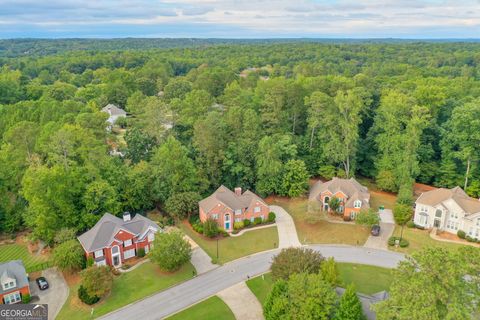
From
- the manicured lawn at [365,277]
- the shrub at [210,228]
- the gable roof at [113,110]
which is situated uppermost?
the gable roof at [113,110]

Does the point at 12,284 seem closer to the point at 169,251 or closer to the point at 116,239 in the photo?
the point at 116,239

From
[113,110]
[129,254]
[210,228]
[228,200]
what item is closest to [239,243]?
[210,228]

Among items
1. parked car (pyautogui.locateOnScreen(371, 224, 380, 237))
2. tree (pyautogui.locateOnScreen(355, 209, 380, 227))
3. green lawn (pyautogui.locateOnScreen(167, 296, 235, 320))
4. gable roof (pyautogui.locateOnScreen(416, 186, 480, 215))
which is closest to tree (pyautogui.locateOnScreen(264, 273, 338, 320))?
green lawn (pyautogui.locateOnScreen(167, 296, 235, 320))

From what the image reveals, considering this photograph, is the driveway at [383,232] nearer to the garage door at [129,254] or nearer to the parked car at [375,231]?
the parked car at [375,231]

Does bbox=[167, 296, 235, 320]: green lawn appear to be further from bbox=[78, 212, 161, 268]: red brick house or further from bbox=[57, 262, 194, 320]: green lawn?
bbox=[78, 212, 161, 268]: red brick house

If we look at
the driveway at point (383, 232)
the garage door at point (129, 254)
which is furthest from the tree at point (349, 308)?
the garage door at point (129, 254)
